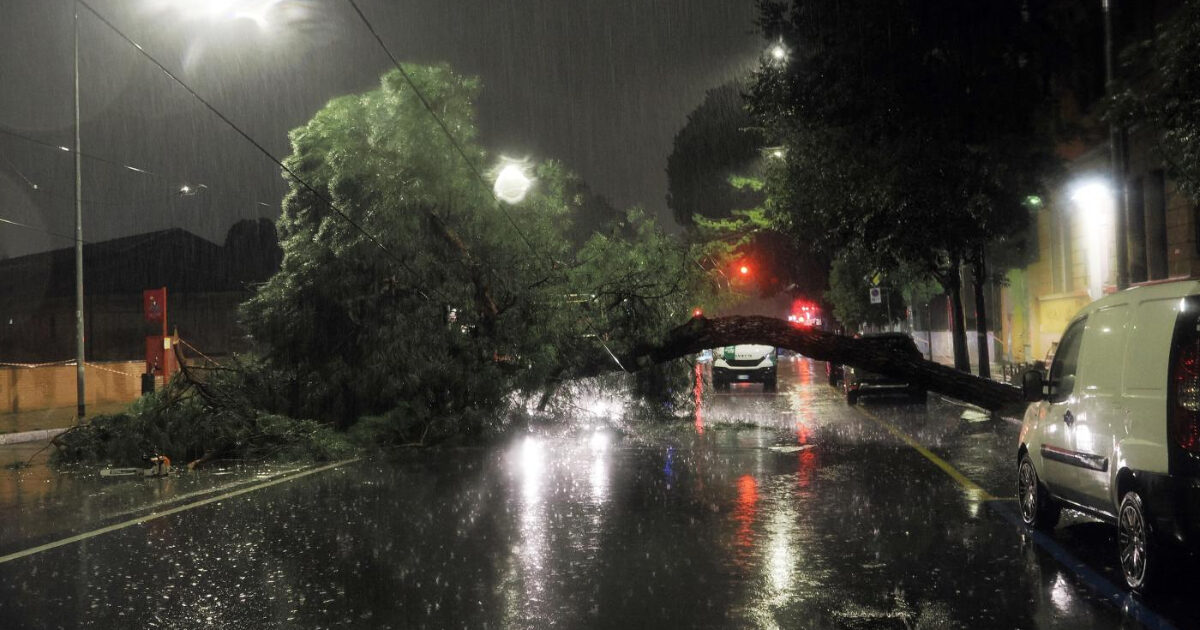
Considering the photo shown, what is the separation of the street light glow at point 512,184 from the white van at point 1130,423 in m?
12.9

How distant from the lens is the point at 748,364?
1321 inches

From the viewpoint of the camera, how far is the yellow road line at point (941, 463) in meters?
11.3

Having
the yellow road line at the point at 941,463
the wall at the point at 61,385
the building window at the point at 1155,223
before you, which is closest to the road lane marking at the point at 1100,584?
the yellow road line at the point at 941,463

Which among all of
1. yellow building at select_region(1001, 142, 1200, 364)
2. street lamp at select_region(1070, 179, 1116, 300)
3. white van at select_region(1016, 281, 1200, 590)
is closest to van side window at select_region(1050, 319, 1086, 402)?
white van at select_region(1016, 281, 1200, 590)

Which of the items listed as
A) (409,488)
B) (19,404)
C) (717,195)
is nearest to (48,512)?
(409,488)

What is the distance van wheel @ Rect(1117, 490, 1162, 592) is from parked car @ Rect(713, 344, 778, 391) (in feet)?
85.7

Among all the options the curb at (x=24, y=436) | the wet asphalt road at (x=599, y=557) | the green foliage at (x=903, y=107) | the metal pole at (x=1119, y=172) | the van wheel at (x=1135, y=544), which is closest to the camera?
the wet asphalt road at (x=599, y=557)

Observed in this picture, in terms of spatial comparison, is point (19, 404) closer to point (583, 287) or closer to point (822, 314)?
point (583, 287)

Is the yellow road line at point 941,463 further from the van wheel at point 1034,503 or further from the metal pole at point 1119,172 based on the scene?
the metal pole at point 1119,172

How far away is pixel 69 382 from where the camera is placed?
31719 mm

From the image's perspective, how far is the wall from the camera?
29.2m

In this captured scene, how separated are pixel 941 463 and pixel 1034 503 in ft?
16.3

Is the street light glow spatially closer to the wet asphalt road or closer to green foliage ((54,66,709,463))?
green foliage ((54,66,709,463))

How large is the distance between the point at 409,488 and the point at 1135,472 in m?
7.96
